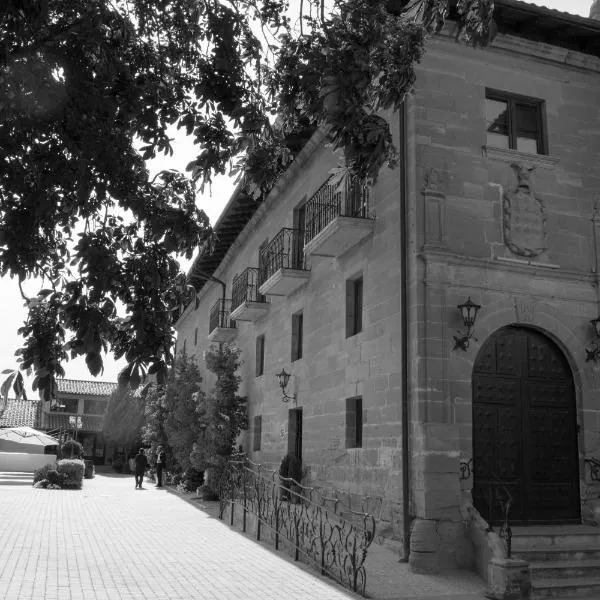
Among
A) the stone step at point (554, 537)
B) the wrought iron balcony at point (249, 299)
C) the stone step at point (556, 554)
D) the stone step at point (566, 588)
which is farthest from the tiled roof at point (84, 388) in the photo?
the stone step at point (566, 588)

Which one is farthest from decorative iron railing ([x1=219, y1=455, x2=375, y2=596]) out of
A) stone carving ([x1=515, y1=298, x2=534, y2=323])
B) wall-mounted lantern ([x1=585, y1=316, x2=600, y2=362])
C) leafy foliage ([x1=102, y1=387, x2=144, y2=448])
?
leafy foliage ([x1=102, y1=387, x2=144, y2=448])

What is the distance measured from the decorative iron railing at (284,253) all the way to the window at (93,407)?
106ft

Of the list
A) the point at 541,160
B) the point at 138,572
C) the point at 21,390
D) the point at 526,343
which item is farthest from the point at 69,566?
the point at 541,160

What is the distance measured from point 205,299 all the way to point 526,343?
18.6 meters

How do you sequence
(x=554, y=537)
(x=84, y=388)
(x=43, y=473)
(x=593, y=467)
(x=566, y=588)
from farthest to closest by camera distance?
(x=84, y=388)
(x=43, y=473)
(x=593, y=467)
(x=554, y=537)
(x=566, y=588)

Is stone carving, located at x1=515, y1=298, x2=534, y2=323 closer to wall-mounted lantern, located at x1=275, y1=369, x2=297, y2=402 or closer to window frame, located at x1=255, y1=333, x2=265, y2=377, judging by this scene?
wall-mounted lantern, located at x1=275, y1=369, x2=297, y2=402

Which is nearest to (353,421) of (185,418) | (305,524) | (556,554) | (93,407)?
(305,524)

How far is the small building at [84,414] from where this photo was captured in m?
43.2

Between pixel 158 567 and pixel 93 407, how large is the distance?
39435 mm

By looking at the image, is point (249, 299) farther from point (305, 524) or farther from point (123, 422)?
point (123, 422)

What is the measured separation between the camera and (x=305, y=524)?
1048 cm

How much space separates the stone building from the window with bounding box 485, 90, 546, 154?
0.09 feet

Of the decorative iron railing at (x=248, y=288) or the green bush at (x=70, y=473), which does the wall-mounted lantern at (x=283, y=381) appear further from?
the green bush at (x=70, y=473)

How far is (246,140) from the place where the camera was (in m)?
6.23
